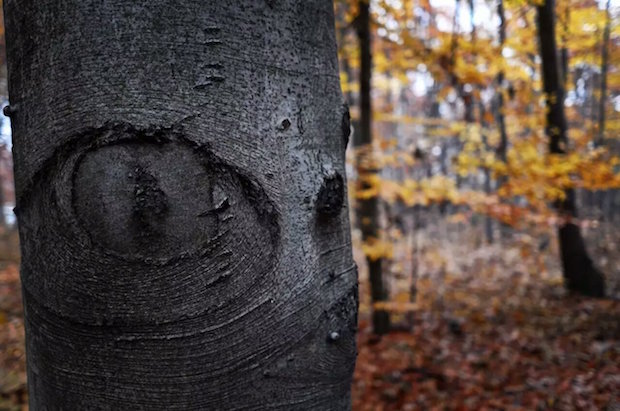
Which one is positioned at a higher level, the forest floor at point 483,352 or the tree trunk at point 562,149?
the tree trunk at point 562,149

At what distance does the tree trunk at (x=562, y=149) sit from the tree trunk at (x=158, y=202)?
6.75 meters

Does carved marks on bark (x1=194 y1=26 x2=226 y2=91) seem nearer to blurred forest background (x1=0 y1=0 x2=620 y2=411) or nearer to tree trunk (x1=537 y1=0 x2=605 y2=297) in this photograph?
blurred forest background (x1=0 y1=0 x2=620 y2=411)

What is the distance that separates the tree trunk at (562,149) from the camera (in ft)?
21.8

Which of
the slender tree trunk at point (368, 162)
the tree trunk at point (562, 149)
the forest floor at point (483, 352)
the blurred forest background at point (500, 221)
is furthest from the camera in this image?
the tree trunk at point (562, 149)

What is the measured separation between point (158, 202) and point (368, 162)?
15.1 feet

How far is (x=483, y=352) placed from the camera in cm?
543

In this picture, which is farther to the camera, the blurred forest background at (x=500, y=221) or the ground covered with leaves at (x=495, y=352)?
the blurred forest background at (x=500, y=221)

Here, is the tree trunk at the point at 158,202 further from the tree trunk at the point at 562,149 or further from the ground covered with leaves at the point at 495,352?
the tree trunk at the point at 562,149

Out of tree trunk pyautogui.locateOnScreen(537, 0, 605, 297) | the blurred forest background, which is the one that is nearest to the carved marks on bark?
the blurred forest background

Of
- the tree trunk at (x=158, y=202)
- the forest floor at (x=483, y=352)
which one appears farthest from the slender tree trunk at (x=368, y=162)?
the tree trunk at (x=158, y=202)

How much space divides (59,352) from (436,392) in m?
4.58

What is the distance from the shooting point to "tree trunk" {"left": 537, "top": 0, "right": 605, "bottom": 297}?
665 cm

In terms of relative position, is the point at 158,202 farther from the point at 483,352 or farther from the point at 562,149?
the point at 562,149

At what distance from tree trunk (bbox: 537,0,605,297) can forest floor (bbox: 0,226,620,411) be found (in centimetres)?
35
